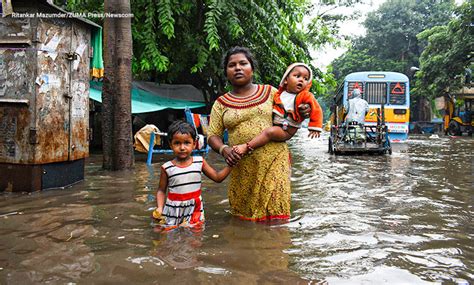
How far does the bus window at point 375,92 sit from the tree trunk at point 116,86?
1038cm

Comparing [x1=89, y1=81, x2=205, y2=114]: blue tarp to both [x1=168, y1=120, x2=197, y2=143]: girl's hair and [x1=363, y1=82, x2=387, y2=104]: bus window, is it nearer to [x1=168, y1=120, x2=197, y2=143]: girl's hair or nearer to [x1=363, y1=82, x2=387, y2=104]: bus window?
[x1=363, y1=82, x2=387, y2=104]: bus window

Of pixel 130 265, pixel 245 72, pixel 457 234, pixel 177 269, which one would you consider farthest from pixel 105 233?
pixel 457 234

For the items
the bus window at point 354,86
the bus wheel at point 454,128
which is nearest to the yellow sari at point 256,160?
the bus window at point 354,86

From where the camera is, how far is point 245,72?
3.44 metres

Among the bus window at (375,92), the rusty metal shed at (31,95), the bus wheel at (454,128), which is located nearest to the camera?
the rusty metal shed at (31,95)

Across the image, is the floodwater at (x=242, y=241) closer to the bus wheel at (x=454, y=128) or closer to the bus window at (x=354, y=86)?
the bus window at (x=354, y=86)

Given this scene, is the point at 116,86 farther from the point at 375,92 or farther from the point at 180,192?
the point at 375,92

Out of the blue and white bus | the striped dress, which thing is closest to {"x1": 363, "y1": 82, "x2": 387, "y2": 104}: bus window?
the blue and white bus

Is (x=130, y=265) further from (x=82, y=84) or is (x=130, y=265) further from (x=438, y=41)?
(x=438, y=41)

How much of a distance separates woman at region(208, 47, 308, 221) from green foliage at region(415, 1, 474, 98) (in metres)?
21.4

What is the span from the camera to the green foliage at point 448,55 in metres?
21.7

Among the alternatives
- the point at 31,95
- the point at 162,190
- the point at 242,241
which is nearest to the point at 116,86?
the point at 31,95

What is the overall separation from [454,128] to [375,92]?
13.9 metres

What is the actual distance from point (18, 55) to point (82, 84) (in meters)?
1.02
